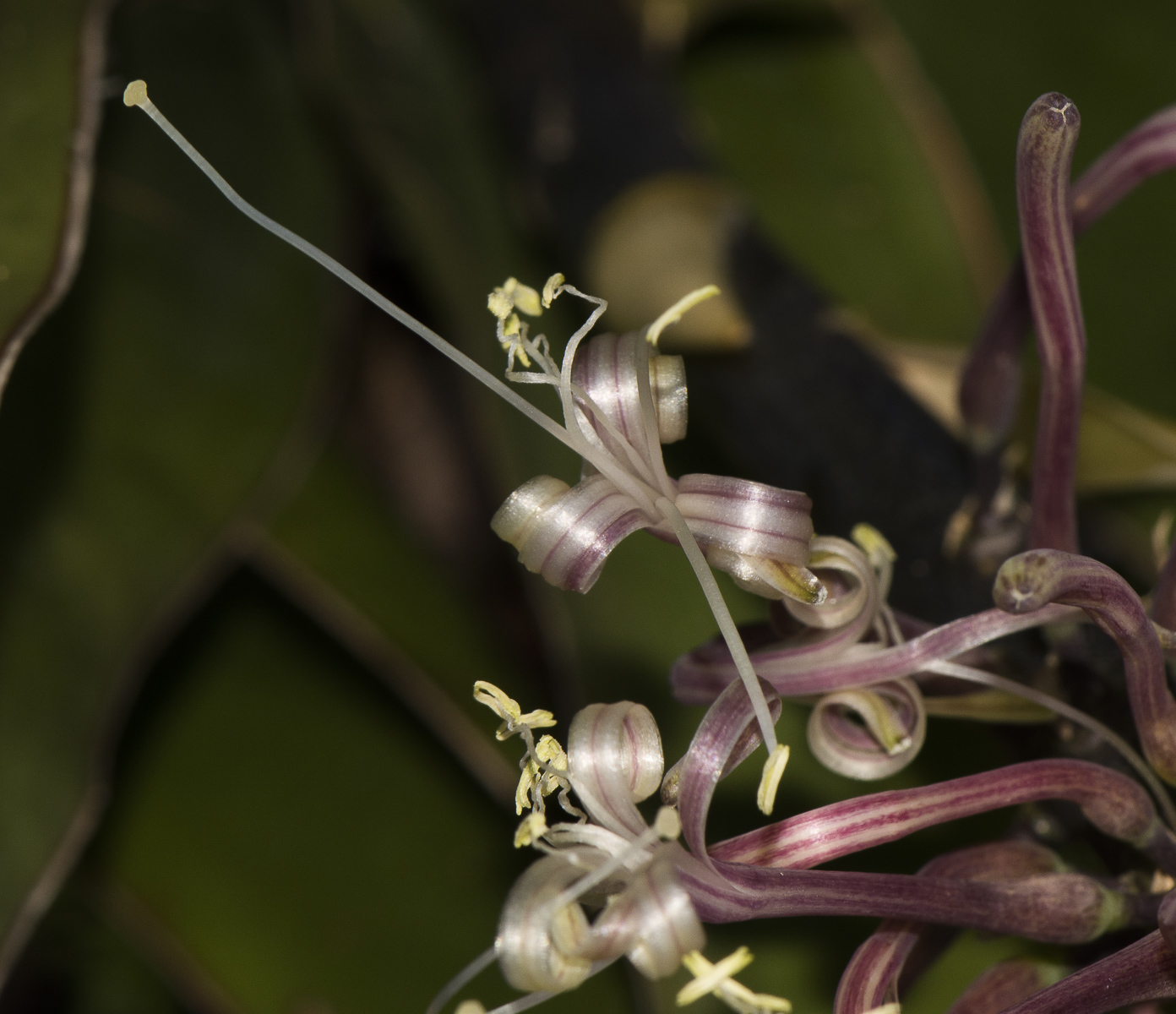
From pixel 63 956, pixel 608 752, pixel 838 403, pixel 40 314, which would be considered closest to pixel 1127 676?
pixel 608 752

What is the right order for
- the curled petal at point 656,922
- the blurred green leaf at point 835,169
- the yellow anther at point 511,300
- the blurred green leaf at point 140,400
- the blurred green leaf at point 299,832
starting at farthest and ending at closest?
the blurred green leaf at point 835,169 → the blurred green leaf at point 299,832 → the blurred green leaf at point 140,400 → the yellow anther at point 511,300 → the curled petal at point 656,922

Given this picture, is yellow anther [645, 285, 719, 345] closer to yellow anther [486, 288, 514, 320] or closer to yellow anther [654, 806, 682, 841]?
yellow anther [486, 288, 514, 320]

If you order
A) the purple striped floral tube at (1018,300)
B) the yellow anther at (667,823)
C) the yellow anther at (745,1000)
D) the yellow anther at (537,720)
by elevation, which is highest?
the purple striped floral tube at (1018,300)

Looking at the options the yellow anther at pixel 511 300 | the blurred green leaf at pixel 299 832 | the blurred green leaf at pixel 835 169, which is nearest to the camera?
the yellow anther at pixel 511 300

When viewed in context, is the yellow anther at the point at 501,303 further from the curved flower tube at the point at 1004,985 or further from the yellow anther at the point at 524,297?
the curved flower tube at the point at 1004,985

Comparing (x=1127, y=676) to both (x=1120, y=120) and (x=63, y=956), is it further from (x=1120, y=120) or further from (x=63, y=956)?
(x=63, y=956)

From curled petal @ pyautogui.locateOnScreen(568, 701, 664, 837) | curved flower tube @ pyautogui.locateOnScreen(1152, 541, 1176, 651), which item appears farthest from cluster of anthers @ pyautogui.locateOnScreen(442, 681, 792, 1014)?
curved flower tube @ pyautogui.locateOnScreen(1152, 541, 1176, 651)

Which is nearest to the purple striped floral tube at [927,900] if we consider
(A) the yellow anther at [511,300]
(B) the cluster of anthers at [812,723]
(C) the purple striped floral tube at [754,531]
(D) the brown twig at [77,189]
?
(B) the cluster of anthers at [812,723]

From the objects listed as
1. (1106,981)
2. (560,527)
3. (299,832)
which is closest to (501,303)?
(560,527)
